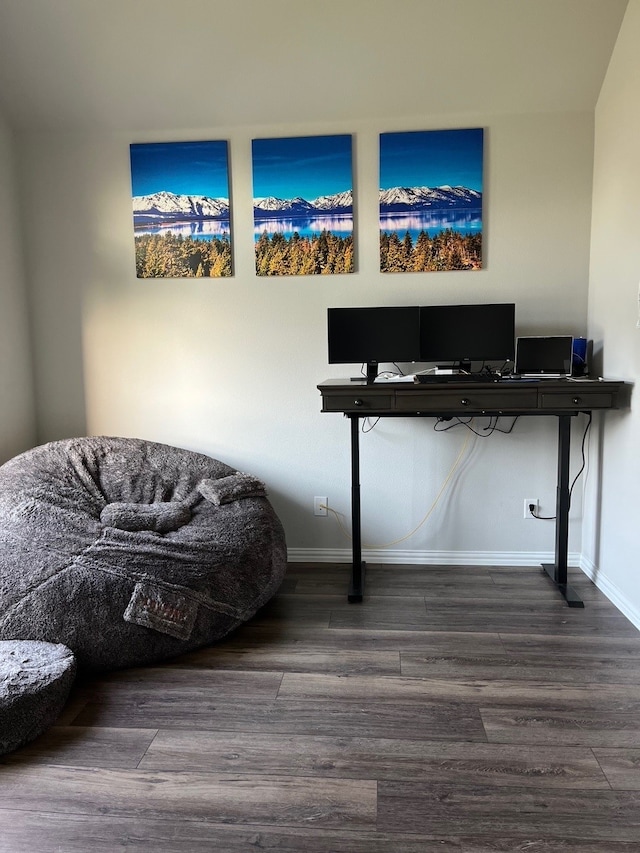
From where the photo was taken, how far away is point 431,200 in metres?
2.93

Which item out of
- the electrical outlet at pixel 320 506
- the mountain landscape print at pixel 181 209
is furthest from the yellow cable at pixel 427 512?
the mountain landscape print at pixel 181 209

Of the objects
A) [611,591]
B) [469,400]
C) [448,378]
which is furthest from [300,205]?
[611,591]

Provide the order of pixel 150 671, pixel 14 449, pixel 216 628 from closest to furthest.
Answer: pixel 150 671 → pixel 216 628 → pixel 14 449

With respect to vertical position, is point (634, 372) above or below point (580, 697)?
above

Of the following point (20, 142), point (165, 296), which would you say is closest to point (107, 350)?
point (165, 296)

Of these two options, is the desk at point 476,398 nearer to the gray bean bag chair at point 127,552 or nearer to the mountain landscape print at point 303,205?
the gray bean bag chair at point 127,552

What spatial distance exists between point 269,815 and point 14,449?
2.41 m

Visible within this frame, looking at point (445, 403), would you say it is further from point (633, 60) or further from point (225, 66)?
point (225, 66)

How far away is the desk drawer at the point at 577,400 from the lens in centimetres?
251

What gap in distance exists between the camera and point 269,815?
144 cm

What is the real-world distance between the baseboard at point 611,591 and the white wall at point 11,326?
3.10 meters

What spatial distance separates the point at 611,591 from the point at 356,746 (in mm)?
1597

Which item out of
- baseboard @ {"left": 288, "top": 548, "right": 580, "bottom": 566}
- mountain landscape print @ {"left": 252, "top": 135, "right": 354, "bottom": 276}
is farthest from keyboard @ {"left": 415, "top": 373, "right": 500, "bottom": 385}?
baseboard @ {"left": 288, "top": 548, "right": 580, "bottom": 566}

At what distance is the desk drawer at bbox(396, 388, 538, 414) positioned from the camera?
255 cm
